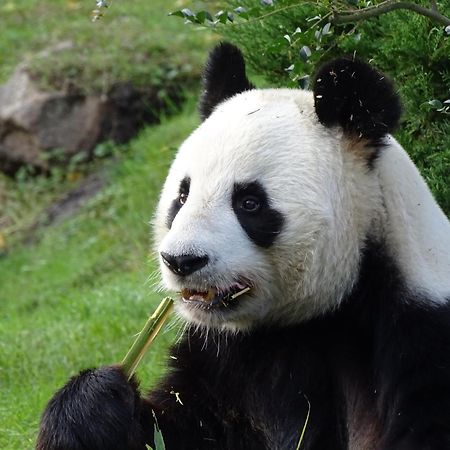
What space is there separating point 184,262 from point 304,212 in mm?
512

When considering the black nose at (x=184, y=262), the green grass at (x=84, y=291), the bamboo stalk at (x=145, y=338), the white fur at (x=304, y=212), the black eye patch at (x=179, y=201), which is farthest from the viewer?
the green grass at (x=84, y=291)

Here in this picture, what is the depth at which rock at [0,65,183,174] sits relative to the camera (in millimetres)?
11430

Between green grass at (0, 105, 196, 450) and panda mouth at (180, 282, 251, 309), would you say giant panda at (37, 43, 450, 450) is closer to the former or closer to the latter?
panda mouth at (180, 282, 251, 309)

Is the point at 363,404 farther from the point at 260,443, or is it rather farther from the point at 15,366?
the point at 15,366

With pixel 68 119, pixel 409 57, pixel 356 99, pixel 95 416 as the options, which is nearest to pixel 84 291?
pixel 68 119

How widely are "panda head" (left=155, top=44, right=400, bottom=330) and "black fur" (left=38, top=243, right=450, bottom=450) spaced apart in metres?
0.15

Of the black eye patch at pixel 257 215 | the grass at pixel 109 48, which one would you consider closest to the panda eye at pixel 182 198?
the black eye patch at pixel 257 215

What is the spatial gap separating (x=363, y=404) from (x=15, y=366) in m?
3.00

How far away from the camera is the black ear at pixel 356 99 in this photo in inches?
163

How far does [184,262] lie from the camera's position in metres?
3.89

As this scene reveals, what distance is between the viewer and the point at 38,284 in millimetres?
9617

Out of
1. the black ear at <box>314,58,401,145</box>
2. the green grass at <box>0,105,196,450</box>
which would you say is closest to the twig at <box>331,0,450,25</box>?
the black ear at <box>314,58,401,145</box>

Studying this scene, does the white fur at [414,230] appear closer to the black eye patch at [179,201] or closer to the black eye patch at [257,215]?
the black eye patch at [257,215]

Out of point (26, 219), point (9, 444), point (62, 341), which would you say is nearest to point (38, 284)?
point (26, 219)
